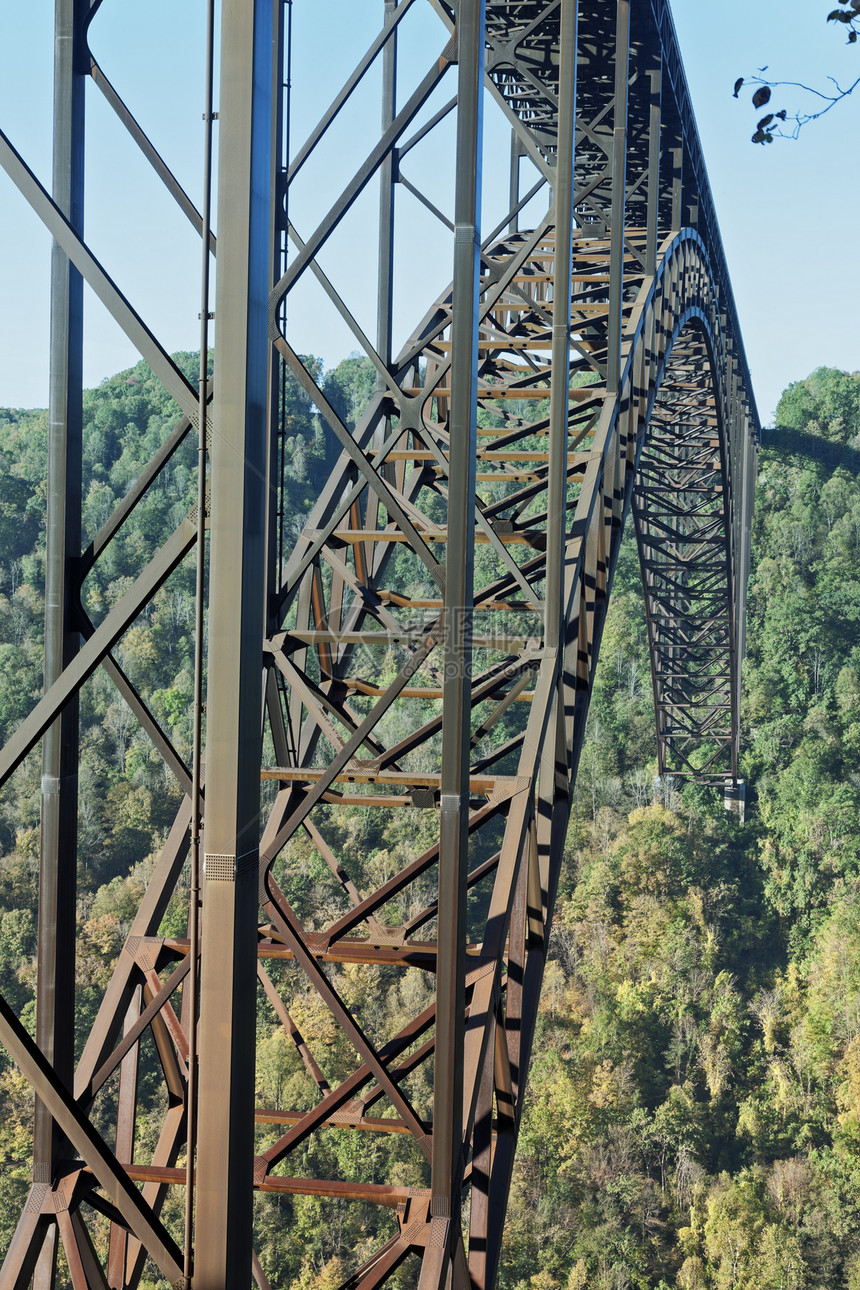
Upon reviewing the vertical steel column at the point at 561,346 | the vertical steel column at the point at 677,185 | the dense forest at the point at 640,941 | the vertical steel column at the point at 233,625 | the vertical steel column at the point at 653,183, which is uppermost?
the vertical steel column at the point at 677,185

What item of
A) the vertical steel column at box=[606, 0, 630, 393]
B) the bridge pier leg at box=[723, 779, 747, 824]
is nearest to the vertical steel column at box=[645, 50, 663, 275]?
the vertical steel column at box=[606, 0, 630, 393]

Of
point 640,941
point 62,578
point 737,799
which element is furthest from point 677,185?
point 737,799

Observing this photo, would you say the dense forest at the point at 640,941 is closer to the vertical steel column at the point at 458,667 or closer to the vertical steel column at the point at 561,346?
the vertical steel column at the point at 561,346

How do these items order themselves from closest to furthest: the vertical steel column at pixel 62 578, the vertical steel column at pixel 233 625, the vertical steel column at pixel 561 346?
1. the vertical steel column at pixel 233 625
2. the vertical steel column at pixel 62 578
3. the vertical steel column at pixel 561 346

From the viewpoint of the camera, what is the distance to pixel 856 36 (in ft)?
11.0

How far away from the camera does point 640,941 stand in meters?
34.2

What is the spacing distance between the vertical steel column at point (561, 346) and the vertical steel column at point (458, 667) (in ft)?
7.75

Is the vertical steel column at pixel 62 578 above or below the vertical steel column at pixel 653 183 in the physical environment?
below

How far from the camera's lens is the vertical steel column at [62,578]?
12.3 ft

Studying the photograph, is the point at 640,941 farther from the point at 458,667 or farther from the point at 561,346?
the point at 458,667

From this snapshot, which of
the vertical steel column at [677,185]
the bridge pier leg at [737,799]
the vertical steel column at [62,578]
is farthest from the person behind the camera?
the bridge pier leg at [737,799]

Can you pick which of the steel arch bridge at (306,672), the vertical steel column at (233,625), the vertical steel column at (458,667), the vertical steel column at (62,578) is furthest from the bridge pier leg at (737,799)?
the vertical steel column at (233,625)

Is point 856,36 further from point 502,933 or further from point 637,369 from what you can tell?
point 637,369

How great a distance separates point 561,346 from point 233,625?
209 inches
